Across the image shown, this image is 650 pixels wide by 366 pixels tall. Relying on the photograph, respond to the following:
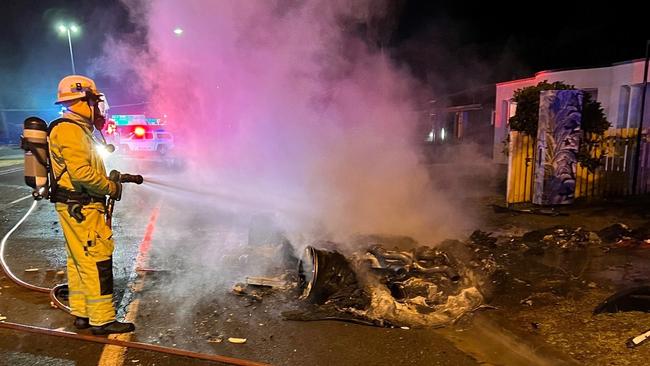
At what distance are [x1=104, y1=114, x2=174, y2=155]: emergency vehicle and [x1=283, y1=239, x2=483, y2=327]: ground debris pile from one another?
1312 centimetres

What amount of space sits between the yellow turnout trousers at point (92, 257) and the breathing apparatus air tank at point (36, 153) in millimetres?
236

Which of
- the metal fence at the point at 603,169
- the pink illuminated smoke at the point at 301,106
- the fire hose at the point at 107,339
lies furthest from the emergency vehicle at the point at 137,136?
the fire hose at the point at 107,339

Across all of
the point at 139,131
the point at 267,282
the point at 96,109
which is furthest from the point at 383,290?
the point at 139,131

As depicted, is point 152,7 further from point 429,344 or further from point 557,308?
point 557,308

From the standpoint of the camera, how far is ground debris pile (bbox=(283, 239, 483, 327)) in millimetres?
4068

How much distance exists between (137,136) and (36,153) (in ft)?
44.9

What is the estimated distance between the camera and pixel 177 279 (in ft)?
16.6

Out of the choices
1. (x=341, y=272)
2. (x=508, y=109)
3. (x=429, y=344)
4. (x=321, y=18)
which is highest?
(x=321, y=18)

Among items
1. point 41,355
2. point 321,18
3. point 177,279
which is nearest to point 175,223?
point 177,279

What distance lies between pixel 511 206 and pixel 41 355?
761cm

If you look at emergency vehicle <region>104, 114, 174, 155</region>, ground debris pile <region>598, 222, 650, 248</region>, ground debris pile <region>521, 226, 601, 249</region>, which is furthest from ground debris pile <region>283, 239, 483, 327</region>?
emergency vehicle <region>104, 114, 174, 155</region>

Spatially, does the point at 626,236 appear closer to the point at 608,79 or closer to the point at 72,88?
the point at 72,88

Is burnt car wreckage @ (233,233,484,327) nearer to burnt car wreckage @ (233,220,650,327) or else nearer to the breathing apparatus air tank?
burnt car wreckage @ (233,220,650,327)

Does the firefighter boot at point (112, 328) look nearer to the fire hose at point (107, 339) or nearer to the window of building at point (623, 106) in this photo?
the fire hose at point (107, 339)
